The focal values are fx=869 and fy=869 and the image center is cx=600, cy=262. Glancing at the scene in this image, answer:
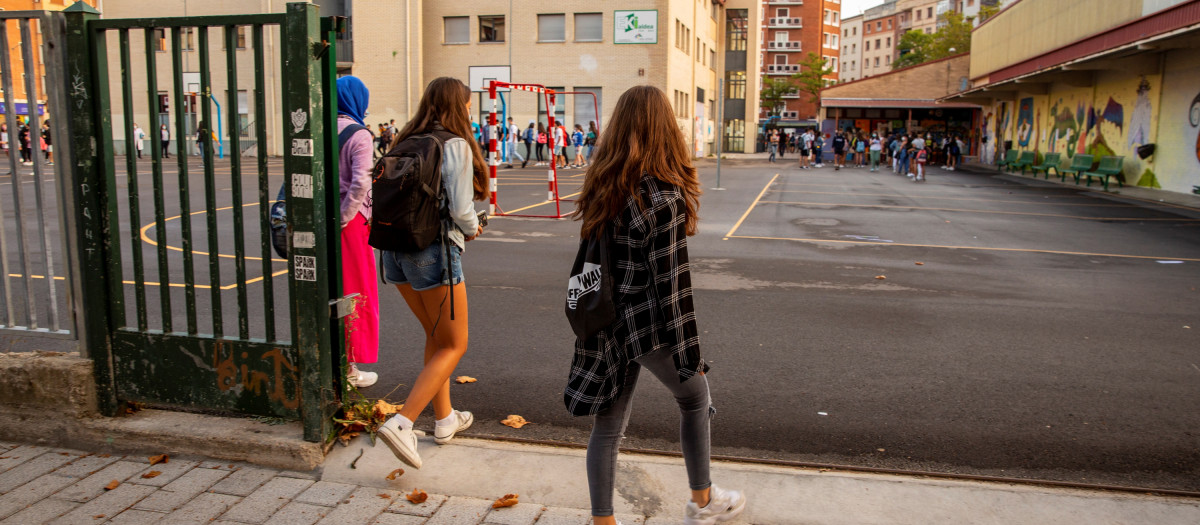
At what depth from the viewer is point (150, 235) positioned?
1238cm

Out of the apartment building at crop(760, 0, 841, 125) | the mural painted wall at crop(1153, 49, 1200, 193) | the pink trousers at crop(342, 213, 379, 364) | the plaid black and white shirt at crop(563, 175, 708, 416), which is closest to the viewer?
the plaid black and white shirt at crop(563, 175, 708, 416)

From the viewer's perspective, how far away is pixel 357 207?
4.62 metres

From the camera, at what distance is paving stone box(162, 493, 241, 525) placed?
11.1 ft

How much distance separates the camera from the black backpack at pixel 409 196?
3.82m

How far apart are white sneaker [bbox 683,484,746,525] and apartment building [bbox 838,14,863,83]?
128 meters

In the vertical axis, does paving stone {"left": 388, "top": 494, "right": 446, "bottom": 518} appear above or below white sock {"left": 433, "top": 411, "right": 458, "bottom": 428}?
below

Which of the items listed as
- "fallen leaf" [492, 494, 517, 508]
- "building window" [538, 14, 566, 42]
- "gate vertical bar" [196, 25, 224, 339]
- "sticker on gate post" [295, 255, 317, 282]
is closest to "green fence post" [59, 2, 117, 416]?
"gate vertical bar" [196, 25, 224, 339]

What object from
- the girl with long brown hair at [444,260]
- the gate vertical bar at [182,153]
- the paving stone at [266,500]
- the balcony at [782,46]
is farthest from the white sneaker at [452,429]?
the balcony at [782,46]

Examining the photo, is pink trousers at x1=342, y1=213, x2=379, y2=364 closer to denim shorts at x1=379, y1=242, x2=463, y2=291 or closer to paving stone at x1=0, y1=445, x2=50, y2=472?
denim shorts at x1=379, y1=242, x2=463, y2=291

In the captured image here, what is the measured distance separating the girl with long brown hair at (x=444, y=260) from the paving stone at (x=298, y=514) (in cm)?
52

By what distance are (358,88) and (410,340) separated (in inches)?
87.7

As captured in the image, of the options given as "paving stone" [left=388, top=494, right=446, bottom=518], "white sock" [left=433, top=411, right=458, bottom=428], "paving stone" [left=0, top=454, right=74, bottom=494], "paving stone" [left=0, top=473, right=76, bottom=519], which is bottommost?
"paving stone" [left=388, top=494, right=446, bottom=518]

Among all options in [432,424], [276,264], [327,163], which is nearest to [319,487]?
[432,424]

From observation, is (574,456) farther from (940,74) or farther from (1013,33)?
(940,74)
